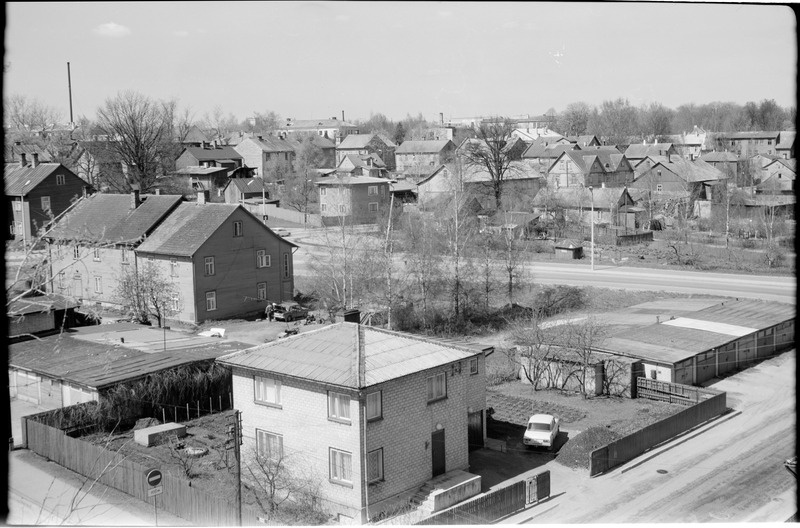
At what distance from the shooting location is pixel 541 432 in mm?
12055

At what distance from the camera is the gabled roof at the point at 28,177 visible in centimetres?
2459

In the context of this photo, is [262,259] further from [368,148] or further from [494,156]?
[368,148]

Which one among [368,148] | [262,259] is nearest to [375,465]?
[262,259]

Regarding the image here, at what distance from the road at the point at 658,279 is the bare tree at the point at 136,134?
9.69 m

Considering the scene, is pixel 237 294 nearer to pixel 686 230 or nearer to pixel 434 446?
pixel 434 446

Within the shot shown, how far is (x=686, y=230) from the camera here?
29.8m

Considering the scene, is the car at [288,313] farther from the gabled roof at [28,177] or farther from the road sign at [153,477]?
the road sign at [153,477]

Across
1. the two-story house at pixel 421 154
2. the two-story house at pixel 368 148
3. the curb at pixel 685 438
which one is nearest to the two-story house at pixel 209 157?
the two-story house at pixel 421 154

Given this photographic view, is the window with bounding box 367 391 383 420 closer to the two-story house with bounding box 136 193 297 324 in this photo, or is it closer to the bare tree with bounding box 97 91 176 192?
the two-story house with bounding box 136 193 297 324

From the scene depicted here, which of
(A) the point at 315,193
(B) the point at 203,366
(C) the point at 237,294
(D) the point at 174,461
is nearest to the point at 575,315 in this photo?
(C) the point at 237,294

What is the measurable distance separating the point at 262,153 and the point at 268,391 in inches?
1614

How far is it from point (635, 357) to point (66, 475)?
983cm

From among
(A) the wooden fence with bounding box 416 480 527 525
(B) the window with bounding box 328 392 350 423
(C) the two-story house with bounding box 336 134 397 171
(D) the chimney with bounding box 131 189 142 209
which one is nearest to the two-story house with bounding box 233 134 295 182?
(C) the two-story house with bounding box 336 134 397 171

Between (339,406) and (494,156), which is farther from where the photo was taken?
(494,156)
